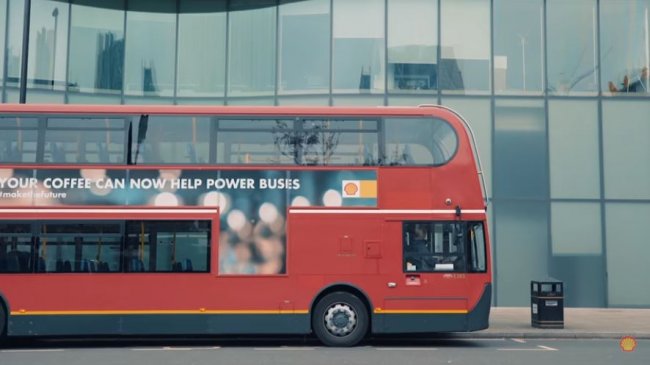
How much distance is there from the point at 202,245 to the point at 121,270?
1.46m

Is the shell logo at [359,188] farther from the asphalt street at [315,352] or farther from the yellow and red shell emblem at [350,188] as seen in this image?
the asphalt street at [315,352]

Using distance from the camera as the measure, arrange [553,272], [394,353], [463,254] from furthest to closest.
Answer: [553,272]
[463,254]
[394,353]

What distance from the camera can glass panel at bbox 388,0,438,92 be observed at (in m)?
21.1

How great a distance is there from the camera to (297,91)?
21.3 metres

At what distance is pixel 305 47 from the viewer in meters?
21.5

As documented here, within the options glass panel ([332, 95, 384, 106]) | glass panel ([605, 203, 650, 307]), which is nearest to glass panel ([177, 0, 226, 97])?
glass panel ([332, 95, 384, 106])

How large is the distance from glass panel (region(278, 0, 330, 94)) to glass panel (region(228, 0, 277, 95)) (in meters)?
0.37

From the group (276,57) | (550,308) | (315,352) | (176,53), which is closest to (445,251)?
(315,352)

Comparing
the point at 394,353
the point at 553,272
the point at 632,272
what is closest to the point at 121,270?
the point at 394,353

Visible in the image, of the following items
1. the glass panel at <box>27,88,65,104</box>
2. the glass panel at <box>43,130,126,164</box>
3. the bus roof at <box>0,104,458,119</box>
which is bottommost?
the glass panel at <box>43,130,126,164</box>

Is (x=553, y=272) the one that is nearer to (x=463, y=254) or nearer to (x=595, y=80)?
(x=595, y=80)

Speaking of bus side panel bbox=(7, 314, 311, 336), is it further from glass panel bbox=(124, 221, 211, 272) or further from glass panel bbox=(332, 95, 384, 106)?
glass panel bbox=(332, 95, 384, 106)

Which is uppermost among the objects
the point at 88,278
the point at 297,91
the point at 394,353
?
the point at 297,91

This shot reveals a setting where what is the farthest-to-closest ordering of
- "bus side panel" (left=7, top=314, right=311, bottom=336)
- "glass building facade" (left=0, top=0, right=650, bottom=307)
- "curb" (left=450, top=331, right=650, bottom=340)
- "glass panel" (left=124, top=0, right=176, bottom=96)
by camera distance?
"glass panel" (left=124, top=0, right=176, bottom=96), "glass building facade" (left=0, top=0, right=650, bottom=307), "curb" (left=450, top=331, right=650, bottom=340), "bus side panel" (left=7, top=314, right=311, bottom=336)
